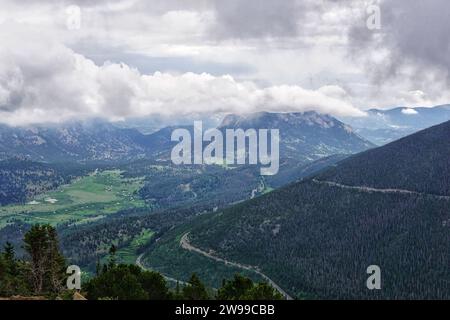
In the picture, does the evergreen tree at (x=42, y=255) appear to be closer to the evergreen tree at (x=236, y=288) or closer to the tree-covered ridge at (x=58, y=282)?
the tree-covered ridge at (x=58, y=282)

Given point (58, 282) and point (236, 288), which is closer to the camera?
point (58, 282)

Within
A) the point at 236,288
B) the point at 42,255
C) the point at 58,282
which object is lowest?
the point at 236,288

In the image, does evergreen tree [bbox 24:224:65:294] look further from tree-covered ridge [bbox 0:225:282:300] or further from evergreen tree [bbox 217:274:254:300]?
evergreen tree [bbox 217:274:254:300]

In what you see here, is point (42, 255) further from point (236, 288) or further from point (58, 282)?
point (236, 288)

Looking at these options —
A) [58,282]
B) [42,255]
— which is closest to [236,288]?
[58,282]

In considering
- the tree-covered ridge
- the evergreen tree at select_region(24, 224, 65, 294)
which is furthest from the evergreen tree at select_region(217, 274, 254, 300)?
the evergreen tree at select_region(24, 224, 65, 294)

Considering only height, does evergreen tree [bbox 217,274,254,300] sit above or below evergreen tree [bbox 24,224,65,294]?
below

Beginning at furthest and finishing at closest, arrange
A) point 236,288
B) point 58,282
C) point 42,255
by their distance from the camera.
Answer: point 236,288, point 42,255, point 58,282

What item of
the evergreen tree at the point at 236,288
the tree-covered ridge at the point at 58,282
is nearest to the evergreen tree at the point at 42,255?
the tree-covered ridge at the point at 58,282
